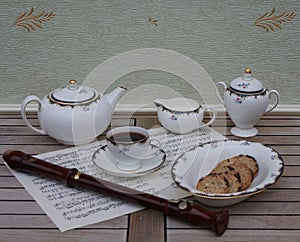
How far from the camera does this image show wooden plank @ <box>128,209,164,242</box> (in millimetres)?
756

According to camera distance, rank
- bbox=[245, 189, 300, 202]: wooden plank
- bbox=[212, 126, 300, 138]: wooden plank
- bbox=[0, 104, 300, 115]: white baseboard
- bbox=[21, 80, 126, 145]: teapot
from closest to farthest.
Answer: bbox=[245, 189, 300, 202]: wooden plank < bbox=[21, 80, 126, 145]: teapot < bbox=[212, 126, 300, 138]: wooden plank < bbox=[0, 104, 300, 115]: white baseboard

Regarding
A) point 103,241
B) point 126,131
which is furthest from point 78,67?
point 103,241

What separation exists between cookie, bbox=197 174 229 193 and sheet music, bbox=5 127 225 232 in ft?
0.16

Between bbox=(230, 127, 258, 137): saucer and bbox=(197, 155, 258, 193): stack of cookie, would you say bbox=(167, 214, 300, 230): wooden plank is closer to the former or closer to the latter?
bbox=(197, 155, 258, 193): stack of cookie

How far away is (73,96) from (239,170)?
0.41m

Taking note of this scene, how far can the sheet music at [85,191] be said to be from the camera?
0.82 metres

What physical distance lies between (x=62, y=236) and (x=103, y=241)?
0.07 meters

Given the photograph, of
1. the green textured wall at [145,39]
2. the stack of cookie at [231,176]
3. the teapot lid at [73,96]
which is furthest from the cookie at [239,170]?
the green textured wall at [145,39]

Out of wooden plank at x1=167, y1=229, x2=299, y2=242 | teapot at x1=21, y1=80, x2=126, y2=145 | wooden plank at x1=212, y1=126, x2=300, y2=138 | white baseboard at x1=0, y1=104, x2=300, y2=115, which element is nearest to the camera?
wooden plank at x1=167, y1=229, x2=299, y2=242

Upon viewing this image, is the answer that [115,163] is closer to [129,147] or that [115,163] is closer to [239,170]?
[129,147]

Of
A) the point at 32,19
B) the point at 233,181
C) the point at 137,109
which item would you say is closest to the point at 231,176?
the point at 233,181

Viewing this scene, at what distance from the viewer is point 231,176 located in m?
0.85

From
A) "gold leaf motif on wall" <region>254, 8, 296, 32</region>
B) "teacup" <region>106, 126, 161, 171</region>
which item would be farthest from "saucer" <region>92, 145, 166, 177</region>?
"gold leaf motif on wall" <region>254, 8, 296, 32</region>

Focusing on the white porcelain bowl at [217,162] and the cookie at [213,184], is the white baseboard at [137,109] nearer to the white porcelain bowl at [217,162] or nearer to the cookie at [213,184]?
the white porcelain bowl at [217,162]
